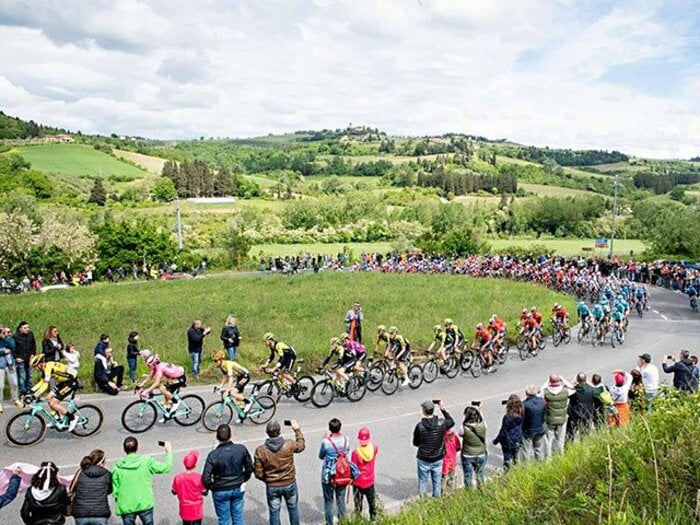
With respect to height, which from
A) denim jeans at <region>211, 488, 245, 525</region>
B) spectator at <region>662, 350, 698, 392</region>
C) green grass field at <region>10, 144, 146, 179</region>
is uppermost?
green grass field at <region>10, 144, 146, 179</region>

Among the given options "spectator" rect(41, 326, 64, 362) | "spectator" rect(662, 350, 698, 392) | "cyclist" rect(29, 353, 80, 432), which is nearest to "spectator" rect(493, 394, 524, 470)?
"spectator" rect(662, 350, 698, 392)

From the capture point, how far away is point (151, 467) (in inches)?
263

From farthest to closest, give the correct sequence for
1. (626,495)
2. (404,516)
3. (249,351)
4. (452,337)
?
(249,351), (452,337), (404,516), (626,495)

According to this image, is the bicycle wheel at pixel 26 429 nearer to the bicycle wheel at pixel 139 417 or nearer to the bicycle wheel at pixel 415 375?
the bicycle wheel at pixel 139 417

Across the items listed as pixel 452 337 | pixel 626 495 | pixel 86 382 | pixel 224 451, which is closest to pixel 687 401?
pixel 626 495

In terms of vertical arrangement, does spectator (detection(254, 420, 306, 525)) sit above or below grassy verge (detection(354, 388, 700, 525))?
below

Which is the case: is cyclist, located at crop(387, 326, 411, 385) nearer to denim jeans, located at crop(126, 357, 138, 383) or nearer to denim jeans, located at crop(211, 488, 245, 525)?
denim jeans, located at crop(126, 357, 138, 383)

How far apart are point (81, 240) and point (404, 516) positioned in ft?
150

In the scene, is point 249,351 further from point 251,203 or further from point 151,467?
point 251,203

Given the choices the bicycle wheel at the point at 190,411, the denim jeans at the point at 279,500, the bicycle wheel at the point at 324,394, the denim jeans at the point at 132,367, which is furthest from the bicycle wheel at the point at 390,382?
the denim jeans at the point at 279,500

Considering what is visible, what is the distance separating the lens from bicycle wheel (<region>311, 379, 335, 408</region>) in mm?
13148

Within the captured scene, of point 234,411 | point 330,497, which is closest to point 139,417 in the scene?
point 234,411

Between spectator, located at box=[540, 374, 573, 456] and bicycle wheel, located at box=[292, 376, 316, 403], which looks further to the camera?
bicycle wheel, located at box=[292, 376, 316, 403]

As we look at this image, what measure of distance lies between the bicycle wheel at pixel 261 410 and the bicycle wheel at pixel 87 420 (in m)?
2.98
